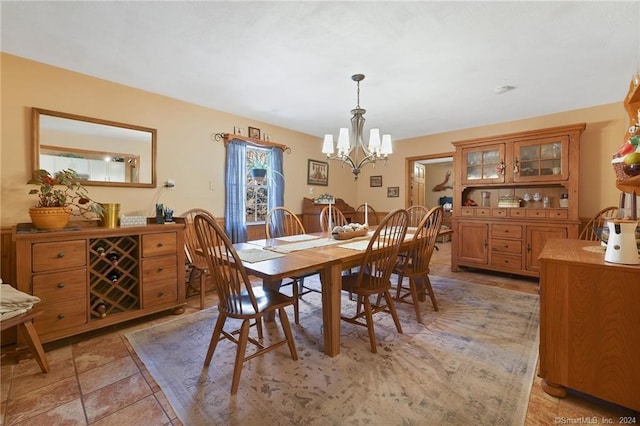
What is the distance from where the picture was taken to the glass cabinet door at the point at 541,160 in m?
3.47

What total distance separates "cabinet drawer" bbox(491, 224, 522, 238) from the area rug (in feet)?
5.10

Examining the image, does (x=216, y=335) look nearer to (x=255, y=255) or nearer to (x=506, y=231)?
(x=255, y=255)

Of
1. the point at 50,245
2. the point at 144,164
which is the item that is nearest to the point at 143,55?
the point at 144,164

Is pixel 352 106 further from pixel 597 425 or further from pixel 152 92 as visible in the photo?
pixel 597 425

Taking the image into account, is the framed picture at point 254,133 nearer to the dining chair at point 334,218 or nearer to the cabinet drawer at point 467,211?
the dining chair at point 334,218

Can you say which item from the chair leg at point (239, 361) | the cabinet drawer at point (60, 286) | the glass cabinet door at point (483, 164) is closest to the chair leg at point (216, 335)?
the chair leg at point (239, 361)

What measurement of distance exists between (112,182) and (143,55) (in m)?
1.24

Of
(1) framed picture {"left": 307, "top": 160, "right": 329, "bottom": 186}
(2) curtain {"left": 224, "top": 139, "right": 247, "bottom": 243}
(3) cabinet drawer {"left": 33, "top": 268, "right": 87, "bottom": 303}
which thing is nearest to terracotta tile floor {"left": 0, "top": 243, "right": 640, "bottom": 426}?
(3) cabinet drawer {"left": 33, "top": 268, "right": 87, "bottom": 303}

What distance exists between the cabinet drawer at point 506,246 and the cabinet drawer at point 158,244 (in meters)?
4.02

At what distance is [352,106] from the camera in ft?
11.3

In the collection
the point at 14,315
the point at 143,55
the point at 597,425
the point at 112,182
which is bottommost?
the point at 597,425

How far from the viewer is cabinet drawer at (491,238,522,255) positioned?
3736mm

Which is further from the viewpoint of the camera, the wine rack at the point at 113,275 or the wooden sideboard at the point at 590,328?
the wine rack at the point at 113,275

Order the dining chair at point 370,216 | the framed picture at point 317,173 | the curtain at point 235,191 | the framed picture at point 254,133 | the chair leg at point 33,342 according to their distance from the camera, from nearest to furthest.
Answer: the chair leg at point 33,342, the curtain at point 235,191, the framed picture at point 254,133, the framed picture at point 317,173, the dining chair at point 370,216
